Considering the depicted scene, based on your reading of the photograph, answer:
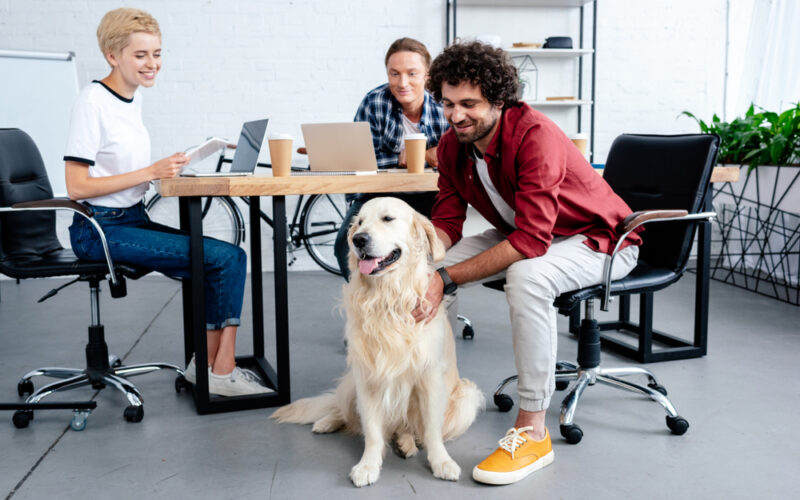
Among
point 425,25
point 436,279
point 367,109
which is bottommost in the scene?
point 436,279

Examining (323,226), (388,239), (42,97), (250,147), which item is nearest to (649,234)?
(388,239)

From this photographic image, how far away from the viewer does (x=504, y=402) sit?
90.3 inches

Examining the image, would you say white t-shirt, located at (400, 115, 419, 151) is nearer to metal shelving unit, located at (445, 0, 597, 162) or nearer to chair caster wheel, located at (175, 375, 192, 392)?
chair caster wheel, located at (175, 375, 192, 392)

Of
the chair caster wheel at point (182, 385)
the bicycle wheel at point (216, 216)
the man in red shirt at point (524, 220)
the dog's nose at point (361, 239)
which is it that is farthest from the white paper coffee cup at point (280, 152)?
the bicycle wheel at point (216, 216)

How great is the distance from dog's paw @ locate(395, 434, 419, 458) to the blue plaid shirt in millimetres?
1381

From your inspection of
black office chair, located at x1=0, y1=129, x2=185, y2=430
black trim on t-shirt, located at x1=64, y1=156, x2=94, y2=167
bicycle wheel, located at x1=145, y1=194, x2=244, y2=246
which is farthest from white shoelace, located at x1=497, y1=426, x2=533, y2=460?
bicycle wheel, located at x1=145, y1=194, x2=244, y2=246

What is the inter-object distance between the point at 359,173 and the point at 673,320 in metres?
2.11

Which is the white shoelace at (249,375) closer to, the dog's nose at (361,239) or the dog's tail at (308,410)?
the dog's tail at (308,410)

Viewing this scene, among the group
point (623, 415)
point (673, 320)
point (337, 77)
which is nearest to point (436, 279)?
point (623, 415)

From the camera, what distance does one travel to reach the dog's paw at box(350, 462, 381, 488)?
1.77 metres

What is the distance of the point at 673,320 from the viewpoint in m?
3.58

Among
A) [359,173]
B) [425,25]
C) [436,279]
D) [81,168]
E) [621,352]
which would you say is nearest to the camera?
[436,279]

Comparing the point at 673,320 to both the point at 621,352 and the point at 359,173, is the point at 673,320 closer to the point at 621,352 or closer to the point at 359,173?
the point at 621,352

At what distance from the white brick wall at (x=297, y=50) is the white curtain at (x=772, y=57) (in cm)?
43
